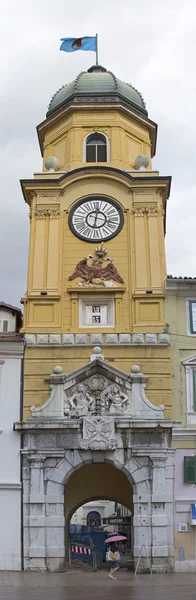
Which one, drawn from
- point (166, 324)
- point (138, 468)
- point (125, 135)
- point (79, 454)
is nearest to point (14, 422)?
point (79, 454)

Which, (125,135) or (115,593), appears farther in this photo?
(125,135)

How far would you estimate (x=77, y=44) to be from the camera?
106ft

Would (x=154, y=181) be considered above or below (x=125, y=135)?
below

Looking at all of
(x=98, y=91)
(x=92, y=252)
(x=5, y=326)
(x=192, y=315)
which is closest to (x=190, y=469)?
(x=192, y=315)

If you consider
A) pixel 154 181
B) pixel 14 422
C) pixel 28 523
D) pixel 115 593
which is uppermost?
pixel 154 181

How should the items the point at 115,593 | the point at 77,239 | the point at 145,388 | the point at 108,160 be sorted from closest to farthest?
the point at 115,593, the point at 145,388, the point at 77,239, the point at 108,160

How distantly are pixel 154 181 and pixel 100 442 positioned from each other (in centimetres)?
1047

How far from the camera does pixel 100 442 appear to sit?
83.6ft

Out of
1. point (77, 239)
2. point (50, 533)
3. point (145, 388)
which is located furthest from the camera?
point (77, 239)

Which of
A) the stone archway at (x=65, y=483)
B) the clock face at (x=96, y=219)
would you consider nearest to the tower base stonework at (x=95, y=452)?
the stone archway at (x=65, y=483)

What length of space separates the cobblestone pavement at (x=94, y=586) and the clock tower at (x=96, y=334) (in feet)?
3.50

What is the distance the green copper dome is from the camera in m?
31.5

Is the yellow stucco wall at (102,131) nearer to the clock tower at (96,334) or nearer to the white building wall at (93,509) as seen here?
the clock tower at (96,334)

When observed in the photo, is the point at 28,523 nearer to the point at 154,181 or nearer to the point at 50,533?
the point at 50,533
